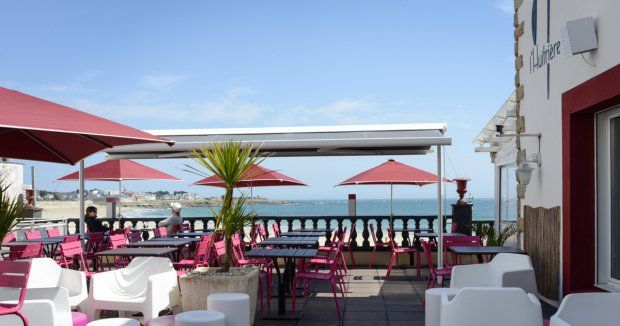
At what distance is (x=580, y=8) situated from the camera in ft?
18.1

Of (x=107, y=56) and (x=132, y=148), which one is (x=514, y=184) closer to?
(x=132, y=148)

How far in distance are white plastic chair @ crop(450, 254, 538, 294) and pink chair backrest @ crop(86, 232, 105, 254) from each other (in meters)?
6.01

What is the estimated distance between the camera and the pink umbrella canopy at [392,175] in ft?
33.8

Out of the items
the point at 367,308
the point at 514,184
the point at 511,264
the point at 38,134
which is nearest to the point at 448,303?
the point at 511,264

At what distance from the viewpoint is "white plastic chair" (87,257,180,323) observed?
514 cm

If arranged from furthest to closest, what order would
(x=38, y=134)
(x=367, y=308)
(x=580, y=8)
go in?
(x=367, y=308), (x=580, y=8), (x=38, y=134)

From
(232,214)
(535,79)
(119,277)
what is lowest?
(119,277)

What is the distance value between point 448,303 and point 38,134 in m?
3.56

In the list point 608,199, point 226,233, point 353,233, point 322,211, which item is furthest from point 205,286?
point 322,211

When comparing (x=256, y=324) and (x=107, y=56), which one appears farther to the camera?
(x=107, y=56)

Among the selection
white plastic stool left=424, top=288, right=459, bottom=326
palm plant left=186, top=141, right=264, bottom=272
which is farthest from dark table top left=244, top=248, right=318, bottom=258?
white plastic stool left=424, top=288, right=459, bottom=326

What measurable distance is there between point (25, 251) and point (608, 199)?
6.58m

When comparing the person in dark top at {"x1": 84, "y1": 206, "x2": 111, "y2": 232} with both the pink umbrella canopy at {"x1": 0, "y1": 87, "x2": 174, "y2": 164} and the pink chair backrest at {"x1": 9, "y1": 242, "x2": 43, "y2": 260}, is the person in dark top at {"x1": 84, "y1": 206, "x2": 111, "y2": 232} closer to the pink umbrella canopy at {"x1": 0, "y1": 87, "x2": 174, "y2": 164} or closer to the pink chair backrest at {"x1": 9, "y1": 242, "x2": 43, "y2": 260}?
the pink chair backrest at {"x1": 9, "y1": 242, "x2": 43, "y2": 260}

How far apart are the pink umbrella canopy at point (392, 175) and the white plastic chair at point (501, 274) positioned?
4244 mm
